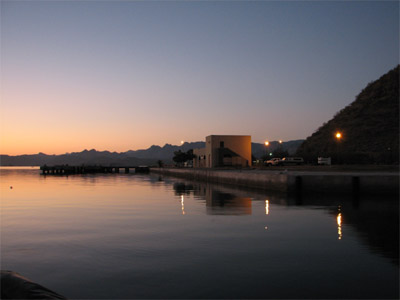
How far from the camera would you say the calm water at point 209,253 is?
868 cm

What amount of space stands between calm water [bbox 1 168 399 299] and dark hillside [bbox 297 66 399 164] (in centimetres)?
5435

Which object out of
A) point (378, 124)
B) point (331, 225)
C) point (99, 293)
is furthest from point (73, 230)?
point (378, 124)

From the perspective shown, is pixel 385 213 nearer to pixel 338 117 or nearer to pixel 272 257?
pixel 272 257

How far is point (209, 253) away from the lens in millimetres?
11820

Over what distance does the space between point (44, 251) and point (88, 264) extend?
104 inches

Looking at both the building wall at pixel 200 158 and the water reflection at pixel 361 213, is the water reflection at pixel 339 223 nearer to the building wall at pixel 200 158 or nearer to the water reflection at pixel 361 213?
the water reflection at pixel 361 213

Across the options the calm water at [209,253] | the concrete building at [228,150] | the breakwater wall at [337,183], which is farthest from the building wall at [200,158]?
the calm water at [209,253]

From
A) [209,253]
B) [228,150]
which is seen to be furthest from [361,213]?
[228,150]

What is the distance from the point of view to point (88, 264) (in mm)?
10648

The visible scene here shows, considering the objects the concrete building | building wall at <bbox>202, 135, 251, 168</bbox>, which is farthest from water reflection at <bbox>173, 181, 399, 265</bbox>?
building wall at <bbox>202, 135, 251, 168</bbox>

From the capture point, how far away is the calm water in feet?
28.5

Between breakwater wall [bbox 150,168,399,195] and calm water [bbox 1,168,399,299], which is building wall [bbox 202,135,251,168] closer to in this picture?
breakwater wall [bbox 150,168,399,195]

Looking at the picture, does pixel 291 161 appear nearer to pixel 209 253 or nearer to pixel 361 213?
pixel 361 213

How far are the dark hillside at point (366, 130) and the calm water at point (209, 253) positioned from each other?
5435 cm
